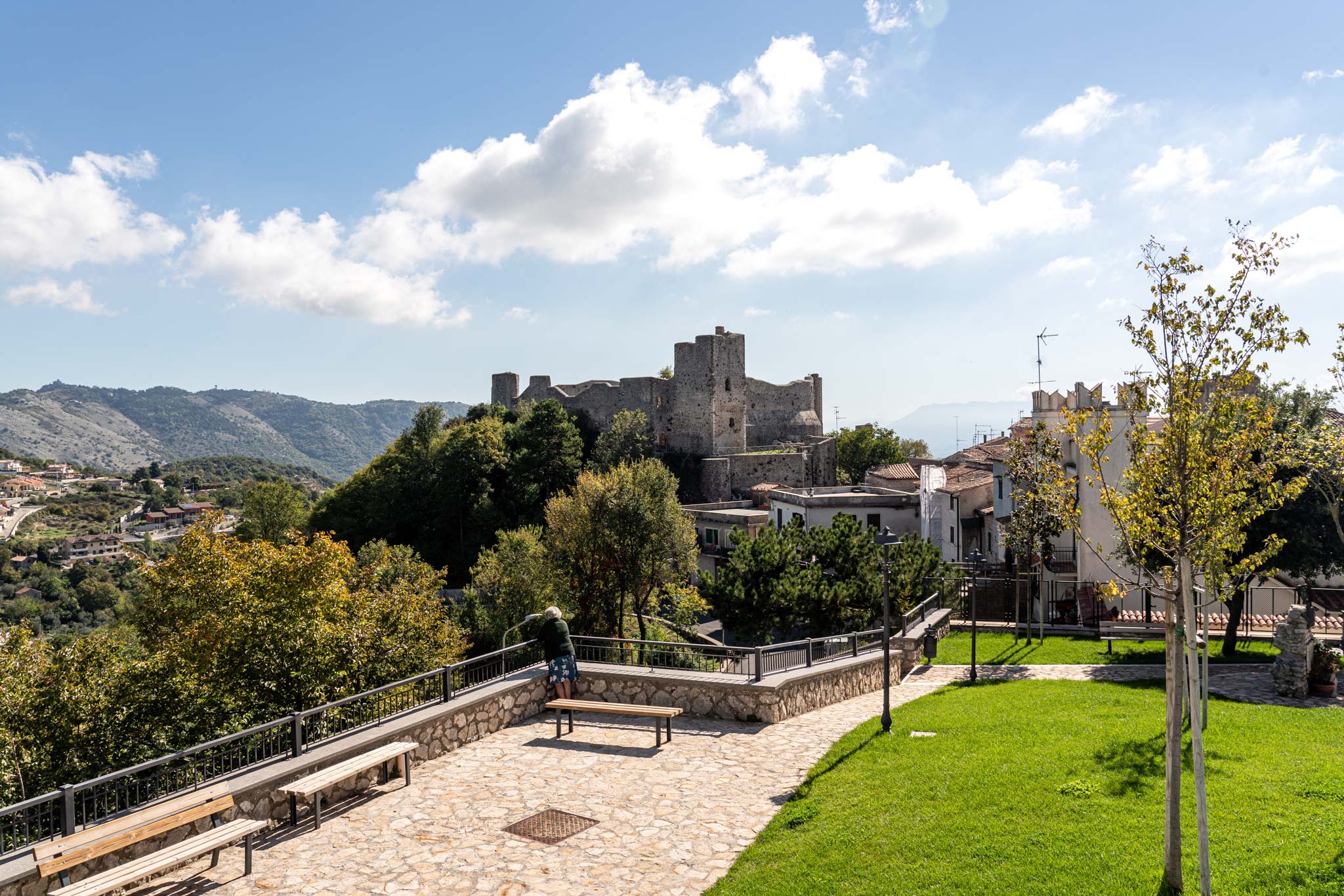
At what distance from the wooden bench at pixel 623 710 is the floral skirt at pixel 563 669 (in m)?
0.45

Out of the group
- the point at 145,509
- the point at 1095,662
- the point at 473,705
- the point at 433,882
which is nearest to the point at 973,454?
the point at 1095,662

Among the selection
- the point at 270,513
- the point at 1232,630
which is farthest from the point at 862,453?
the point at 1232,630

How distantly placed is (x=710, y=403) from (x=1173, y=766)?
6115cm

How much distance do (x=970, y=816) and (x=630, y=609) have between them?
30.4 meters

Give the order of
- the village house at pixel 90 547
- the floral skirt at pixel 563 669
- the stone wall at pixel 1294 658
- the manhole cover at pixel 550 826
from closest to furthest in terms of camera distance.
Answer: the manhole cover at pixel 550 826 → the floral skirt at pixel 563 669 → the stone wall at pixel 1294 658 → the village house at pixel 90 547

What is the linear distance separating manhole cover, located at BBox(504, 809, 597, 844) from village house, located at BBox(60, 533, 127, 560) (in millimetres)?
141996

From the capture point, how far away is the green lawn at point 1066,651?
17.8m

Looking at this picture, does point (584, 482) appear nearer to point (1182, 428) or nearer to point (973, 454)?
point (1182, 428)

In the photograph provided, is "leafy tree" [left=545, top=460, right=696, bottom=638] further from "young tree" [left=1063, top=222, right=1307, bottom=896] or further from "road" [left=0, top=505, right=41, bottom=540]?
"road" [left=0, top=505, right=41, bottom=540]

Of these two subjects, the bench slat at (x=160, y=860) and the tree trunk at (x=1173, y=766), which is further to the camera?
the bench slat at (x=160, y=860)

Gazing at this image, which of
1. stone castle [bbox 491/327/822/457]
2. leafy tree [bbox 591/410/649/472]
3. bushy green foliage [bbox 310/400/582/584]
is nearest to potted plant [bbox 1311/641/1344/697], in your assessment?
bushy green foliage [bbox 310/400/582/584]

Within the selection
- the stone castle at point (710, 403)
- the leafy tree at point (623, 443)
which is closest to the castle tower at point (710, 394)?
the stone castle at point (710, 403)

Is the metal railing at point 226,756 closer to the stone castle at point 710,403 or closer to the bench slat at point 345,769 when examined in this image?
the bench slat at point 345,769

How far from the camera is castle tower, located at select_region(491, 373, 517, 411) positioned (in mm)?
79812
